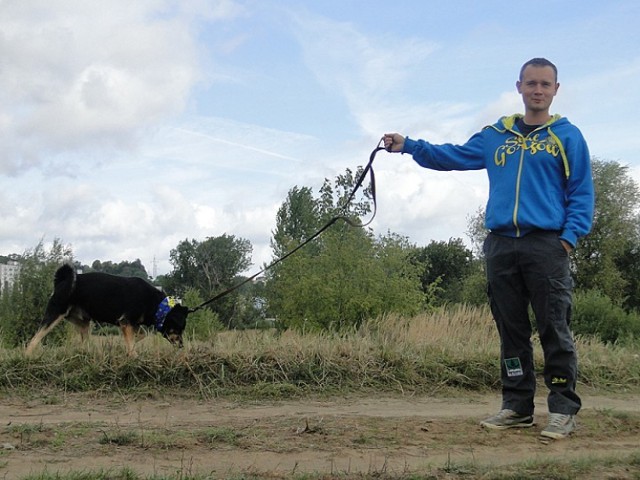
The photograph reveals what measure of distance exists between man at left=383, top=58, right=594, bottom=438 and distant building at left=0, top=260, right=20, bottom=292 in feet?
40.2

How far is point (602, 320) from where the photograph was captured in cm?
1512

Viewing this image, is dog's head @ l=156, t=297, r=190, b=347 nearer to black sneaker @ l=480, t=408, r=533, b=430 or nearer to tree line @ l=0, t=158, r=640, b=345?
tree line @ l=0, t=158, r=640, b=345

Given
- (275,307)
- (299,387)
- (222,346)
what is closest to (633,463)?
(299,387)

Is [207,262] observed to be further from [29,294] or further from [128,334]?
[128,334]

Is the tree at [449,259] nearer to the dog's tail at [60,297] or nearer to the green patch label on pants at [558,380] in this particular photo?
the dog's tail at [60,297]

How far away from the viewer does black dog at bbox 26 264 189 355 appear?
8391 mm

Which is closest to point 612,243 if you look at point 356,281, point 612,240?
point 612,240

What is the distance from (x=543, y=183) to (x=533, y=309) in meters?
0.89

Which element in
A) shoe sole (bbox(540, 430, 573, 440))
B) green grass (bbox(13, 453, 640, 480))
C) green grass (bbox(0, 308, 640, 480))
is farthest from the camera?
green grass (bbox(0, 308, 640, 480))

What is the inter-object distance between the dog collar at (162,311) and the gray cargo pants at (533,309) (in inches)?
194

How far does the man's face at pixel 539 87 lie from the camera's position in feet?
16.0

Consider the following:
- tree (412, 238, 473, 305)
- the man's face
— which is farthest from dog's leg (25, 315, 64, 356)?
tree (412, 238, 473, 305)

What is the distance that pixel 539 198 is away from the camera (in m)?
4.73

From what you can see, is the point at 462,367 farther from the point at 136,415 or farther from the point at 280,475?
the point at 280,475
